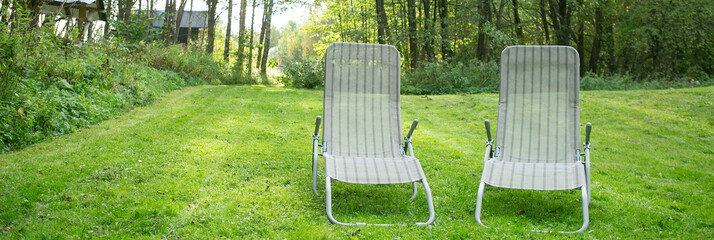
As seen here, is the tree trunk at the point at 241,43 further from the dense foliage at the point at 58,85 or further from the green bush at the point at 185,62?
the dense foliage at the point at 58,85

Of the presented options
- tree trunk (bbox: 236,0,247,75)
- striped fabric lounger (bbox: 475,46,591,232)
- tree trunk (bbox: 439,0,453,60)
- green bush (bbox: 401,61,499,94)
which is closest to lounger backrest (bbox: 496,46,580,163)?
striped fabric lounger (bbox: 475,46,591,232)

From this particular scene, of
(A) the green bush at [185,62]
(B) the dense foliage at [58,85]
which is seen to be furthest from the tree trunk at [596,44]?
(B) the dense foliage at [58,85]

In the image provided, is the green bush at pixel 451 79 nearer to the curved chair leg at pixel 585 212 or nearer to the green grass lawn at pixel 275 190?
the green grass lawn at pixel 275 190

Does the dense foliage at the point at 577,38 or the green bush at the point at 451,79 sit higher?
the dense foliage at the point at 577,38

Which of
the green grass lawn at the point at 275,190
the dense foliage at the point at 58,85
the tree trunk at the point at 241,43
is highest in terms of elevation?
the tree trunk at the point at 241,43

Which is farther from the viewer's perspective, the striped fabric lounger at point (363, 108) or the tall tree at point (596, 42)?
the tall tree at point (596, 42)

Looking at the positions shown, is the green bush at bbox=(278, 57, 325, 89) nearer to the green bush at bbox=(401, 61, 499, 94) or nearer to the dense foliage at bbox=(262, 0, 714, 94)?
the dense foliage at bbox=(262, 0, 714, 94)

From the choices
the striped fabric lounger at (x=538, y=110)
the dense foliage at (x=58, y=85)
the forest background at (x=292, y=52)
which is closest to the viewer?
the striped fabric lounger at (x=538, y=110)

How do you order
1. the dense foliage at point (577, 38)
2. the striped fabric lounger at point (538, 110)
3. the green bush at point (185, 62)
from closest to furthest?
the striped fabric lounger at point (538, 110)
the green bush at point (185, 62)
the dense foliage at point (577, 38)

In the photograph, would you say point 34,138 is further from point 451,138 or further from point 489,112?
point 489,112

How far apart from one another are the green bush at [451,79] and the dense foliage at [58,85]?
715 centimetres

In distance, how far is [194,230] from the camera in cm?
330

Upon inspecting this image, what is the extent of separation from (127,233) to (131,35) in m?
10.2

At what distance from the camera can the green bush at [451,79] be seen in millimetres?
14156
